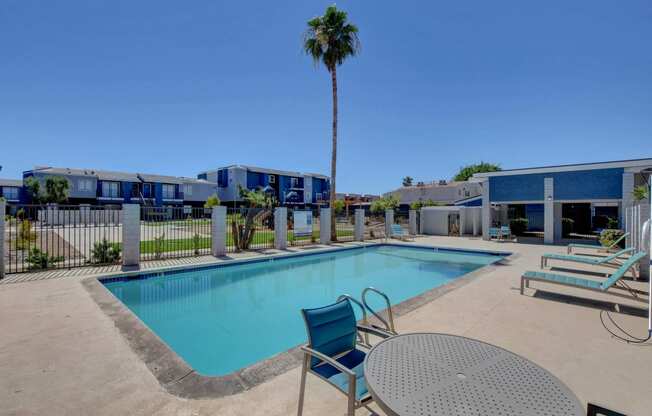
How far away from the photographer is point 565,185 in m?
18.0

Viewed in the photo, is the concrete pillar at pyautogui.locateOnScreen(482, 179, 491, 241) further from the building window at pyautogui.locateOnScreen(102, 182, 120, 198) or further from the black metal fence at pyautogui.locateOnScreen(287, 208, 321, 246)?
the building window at pyautogui.locateOnScreen(102, 182, 120, 198)

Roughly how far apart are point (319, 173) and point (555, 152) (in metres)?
37.6

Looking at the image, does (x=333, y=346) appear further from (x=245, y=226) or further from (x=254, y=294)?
(x=245, y=226)

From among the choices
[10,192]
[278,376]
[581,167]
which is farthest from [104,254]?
[10,192]

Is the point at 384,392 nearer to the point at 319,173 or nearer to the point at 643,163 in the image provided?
the point at 643,163

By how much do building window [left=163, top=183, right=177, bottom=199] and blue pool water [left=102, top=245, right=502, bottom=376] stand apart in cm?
4057

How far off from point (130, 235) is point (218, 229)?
10.8 feet

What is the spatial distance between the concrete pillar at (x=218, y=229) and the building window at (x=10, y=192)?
162ft

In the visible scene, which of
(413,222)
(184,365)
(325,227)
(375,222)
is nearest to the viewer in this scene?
(184,365)

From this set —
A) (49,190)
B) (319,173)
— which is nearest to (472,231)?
(319,173)

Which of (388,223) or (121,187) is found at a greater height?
(121,187)

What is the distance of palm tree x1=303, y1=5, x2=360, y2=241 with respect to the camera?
17516 millimetres

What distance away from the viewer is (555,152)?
1207 inches

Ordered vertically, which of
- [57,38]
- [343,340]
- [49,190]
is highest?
[57,38]
